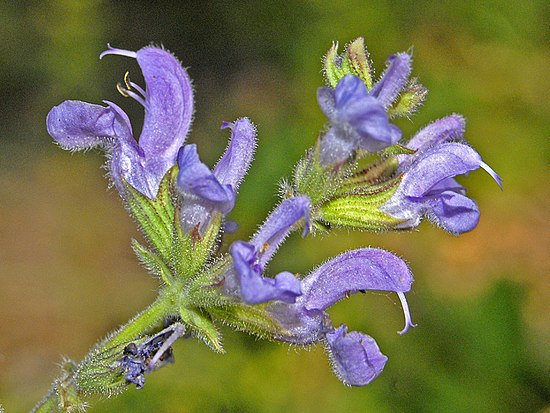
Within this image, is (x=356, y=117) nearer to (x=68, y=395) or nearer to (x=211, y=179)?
(x=211, y=179)

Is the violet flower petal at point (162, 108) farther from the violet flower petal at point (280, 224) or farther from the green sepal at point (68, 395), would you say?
the green sepal at point (68, 395)

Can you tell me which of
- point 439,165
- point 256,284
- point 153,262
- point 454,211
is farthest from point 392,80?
point 153,262

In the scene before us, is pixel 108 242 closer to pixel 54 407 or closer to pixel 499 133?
pixel 499 133

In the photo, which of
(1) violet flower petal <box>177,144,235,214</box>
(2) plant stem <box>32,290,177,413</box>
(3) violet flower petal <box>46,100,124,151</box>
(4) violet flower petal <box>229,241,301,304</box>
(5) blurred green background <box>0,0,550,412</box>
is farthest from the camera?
(5) blurred green background <box>0,0,550,412</box>

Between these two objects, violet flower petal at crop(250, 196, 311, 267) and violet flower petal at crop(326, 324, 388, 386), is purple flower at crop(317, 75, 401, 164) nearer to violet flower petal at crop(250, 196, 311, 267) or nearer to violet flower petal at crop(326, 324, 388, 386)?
violet flower petal at crop(250, 196, 311, 267)

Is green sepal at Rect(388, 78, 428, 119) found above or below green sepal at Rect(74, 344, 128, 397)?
above

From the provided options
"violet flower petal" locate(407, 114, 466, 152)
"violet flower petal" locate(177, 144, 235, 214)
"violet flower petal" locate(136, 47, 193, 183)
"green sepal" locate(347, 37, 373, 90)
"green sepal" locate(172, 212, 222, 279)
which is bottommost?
"violet flower petal" locate(407, 114, 466, 152)

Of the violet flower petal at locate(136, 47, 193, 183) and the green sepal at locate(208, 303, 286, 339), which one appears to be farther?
the violet flower petal at locate(136, 47, 193, 183)

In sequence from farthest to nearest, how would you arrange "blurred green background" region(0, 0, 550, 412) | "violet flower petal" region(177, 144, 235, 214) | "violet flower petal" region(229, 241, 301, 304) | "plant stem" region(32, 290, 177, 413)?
1. "blurred green background" region(0, 0, 550, 412)
2. "plant stem" region(32, 290, 177, 413)
3. "violet flower petal" region(177, 144, 235, 214)
4. "violet flower petal" region(229, 241, 301, 304)

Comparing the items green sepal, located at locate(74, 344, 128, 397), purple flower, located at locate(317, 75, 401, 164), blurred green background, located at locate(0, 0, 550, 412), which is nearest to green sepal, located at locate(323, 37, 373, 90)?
purple flower, located at locate(317, 75, 401, 164)
